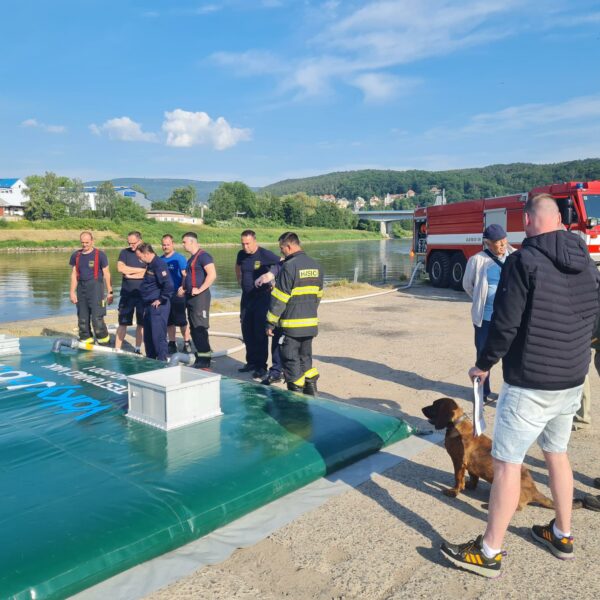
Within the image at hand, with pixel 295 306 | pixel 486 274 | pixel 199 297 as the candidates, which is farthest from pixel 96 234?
pixel 486 274

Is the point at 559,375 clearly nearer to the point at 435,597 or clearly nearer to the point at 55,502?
the point at 435,597

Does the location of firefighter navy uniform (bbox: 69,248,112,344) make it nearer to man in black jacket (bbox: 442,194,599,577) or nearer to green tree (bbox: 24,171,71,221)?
man in black jacket (bbox: 442,194,599,577)

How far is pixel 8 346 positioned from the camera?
21.7 feet

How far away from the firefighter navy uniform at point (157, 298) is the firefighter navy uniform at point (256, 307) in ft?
3.25

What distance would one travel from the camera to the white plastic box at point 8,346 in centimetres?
655

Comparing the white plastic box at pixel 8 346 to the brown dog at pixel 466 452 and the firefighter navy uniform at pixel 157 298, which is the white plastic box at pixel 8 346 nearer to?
the firefighter navy uniform at pixel 157 298

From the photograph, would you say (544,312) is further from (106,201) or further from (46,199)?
(106,201)

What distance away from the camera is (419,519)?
10.8ft

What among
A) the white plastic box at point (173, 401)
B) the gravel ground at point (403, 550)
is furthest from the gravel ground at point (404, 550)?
the white plastic box at point (173, 401)

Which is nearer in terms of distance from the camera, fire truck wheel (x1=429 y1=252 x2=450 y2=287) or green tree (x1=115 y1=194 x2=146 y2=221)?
fire truck wheel (x1=429 y1=252 x2=450 y2=287)

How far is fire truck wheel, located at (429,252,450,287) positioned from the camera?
18188 mm

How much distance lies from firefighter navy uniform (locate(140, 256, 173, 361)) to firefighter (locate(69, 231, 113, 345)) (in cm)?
136

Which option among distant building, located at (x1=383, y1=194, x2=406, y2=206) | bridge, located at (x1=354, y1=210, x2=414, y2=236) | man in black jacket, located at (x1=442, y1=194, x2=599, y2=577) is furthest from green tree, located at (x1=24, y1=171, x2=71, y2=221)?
distant building, located at (x1=383, y1=194, x2=406, y2=206)

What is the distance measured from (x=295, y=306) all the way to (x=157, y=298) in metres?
2.51
